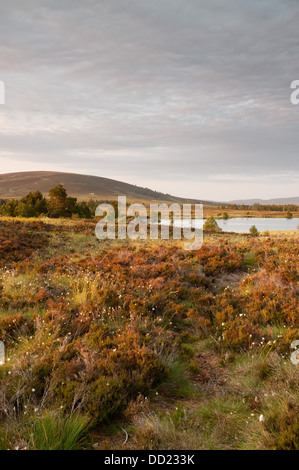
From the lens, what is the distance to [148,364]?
175 inches

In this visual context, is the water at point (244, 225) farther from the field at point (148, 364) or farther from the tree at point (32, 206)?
the field at point (148, 364)

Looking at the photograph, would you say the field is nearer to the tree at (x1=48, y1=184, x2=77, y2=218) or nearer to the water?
the tree at (x1=48, y1=184, x2=77, y2=218)

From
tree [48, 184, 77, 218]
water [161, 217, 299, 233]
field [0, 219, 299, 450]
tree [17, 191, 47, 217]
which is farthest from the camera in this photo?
water [161, 217, 299, 233]

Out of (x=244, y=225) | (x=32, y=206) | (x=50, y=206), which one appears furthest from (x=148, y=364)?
(x=244, y=225)

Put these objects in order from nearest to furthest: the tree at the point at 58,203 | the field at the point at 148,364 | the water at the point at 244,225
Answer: the field at the point at 148,364 < the tree at the point at 58,203 < the water at the point at 244,225

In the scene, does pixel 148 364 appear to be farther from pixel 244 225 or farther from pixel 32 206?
pixel 244 225

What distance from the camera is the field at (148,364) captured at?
3.25m

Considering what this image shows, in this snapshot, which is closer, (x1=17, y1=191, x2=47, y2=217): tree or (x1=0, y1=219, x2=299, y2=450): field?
(x1=0, y1=219, x2=299, y2=450): field

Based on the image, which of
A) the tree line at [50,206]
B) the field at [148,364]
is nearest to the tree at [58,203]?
the tree line at [50,206]

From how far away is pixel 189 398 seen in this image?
→ 4164mm

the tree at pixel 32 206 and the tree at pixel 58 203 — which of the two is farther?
the tree at pixel 32 206

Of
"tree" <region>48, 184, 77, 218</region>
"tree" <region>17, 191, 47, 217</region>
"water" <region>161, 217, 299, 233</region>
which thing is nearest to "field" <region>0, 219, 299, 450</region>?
"tree" <region>48, 184, 77, 218</region>

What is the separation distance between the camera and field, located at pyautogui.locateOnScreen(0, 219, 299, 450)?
128 inches
